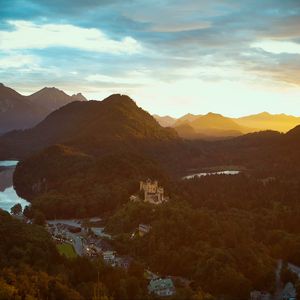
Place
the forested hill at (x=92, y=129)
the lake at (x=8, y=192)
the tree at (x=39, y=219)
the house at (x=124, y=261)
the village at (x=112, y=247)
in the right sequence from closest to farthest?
the village at (x=112, y=247)
the house at (x=124, y=261)
the tree at (x=39, y=219)
the lake at (x=8, y=192)
the forested hill at (x=92, y=129)

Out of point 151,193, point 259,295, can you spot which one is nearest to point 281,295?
point 259,295

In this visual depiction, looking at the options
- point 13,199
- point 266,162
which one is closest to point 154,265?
point 13,199

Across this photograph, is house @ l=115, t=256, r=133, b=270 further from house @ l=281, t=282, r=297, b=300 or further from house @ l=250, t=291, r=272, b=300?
house @ l=281, t=282, r=297, b=300

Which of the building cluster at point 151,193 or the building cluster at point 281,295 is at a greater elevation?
the building cluster at point 151,193

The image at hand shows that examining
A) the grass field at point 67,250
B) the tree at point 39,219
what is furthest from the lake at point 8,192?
the grass field at point 67,250

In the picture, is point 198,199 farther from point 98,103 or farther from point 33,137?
point 33,137

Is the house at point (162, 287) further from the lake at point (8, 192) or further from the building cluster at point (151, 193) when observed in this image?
the lake at point (8, 192)

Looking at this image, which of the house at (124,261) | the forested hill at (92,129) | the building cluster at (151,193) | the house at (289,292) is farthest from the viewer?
the forested hill at (92,129)
